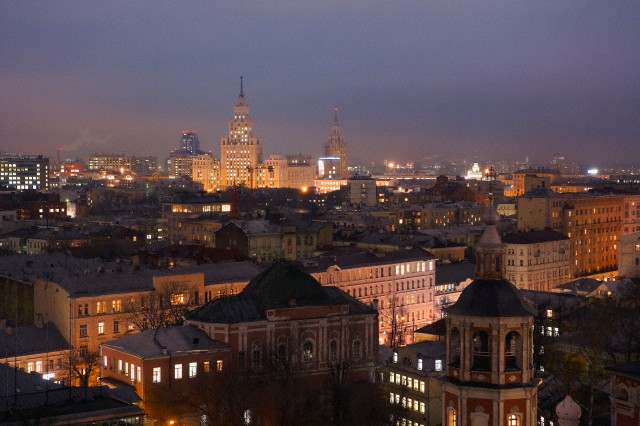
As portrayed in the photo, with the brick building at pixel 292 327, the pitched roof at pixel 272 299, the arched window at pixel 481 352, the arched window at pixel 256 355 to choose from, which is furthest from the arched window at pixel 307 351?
the arched window at pixel 481 352

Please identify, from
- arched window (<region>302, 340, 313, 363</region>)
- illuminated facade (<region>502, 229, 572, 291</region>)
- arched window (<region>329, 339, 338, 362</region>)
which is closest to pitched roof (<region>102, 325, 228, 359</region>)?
arched window (<region>302, 340, 313, 363</region>)

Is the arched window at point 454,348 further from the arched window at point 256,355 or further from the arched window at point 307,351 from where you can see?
the arched window at point 307,351

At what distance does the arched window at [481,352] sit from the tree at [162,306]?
27811mm

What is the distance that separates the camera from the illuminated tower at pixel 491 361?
76.6 ft

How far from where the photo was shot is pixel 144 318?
171 feet

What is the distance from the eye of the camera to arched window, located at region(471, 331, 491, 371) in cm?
2360

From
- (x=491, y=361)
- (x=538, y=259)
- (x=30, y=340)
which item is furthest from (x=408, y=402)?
(x=538, y=259)

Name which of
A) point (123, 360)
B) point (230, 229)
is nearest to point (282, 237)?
point (230, 229)

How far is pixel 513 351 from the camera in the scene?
23.7 m

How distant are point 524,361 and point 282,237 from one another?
64.5 meters

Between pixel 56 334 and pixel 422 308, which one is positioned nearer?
pixel 56 334

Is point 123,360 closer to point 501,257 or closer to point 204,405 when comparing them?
point 204,405

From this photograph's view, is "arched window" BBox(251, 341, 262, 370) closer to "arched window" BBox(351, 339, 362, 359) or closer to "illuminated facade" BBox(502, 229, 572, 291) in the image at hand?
"arched window" BBox(351, 339, 362, 359)

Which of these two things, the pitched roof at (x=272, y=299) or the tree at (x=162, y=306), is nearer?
the pitched roof at (x=272, y=299)
